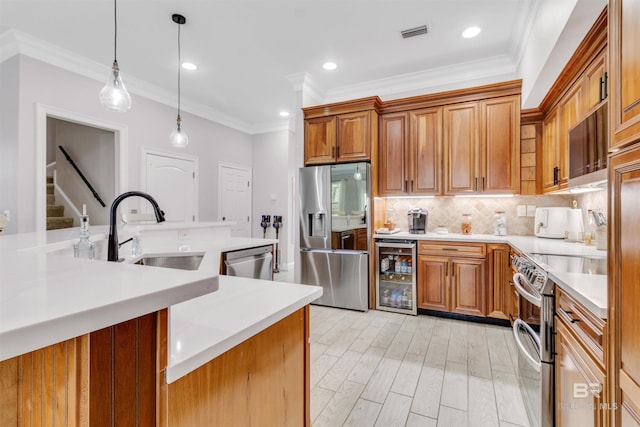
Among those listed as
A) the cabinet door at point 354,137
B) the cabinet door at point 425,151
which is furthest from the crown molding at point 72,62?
the cabinet door at point 425,151

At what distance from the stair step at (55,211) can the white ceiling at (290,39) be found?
250 cm

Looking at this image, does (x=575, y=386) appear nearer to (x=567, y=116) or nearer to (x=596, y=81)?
(x=596, y=81)

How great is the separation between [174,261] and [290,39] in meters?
2.41

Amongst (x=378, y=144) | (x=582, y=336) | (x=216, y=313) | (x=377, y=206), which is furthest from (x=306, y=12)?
(x=582, y=336)

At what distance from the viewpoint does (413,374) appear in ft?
7.33

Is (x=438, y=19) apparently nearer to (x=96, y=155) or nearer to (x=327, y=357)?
(x=327, y=357)

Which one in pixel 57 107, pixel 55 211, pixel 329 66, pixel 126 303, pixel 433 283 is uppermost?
pixel 329 66

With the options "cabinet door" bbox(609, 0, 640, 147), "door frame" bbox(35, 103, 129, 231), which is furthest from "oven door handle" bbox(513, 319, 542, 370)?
"door frame" bbox(35, 103, 129, 231)

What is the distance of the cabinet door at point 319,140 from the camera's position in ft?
12.6

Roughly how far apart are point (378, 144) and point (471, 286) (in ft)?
6.40

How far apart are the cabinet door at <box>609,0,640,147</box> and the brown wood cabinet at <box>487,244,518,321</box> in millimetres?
2255

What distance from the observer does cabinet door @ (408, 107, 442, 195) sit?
140 inches

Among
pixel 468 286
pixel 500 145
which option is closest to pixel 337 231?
pixel 468 286

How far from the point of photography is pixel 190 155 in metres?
4.83
